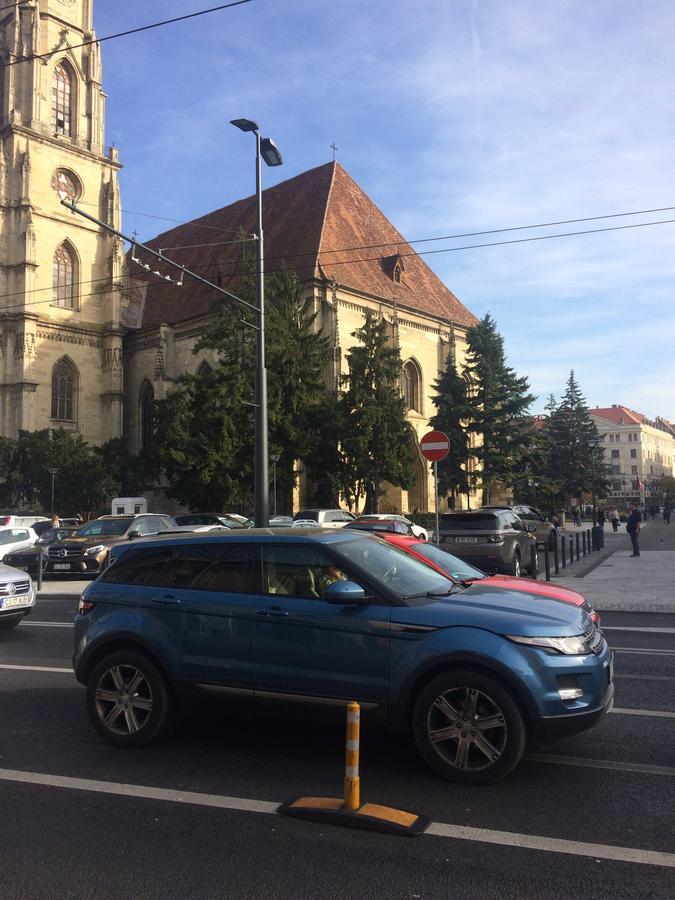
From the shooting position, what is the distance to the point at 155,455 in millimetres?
32250

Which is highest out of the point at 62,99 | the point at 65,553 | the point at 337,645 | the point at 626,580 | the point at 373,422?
the point at 62,99

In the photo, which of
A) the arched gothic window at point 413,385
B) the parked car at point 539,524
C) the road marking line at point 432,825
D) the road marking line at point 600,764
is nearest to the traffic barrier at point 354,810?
the road marking line at point 432,825

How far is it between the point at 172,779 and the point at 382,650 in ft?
5.32

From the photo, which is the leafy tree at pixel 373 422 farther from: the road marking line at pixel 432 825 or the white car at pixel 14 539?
the road marking line at pixel 432 825

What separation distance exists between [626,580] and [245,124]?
13.8m

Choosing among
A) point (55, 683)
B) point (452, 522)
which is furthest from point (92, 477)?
point (55, 683)

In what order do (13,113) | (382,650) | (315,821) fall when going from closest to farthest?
(315,821), (382,650), (13,113)

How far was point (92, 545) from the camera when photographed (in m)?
19.6

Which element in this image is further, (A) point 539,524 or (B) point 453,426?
(B) point 453,426

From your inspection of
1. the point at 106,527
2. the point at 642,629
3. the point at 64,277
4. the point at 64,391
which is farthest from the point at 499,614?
the point at 64,277

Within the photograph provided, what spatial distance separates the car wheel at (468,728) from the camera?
14.5 ft

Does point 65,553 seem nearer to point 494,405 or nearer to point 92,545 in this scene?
point 92,545

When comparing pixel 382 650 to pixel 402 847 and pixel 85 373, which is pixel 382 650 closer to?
pixel 402 847

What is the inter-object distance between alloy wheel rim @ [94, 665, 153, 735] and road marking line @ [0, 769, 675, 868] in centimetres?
69
